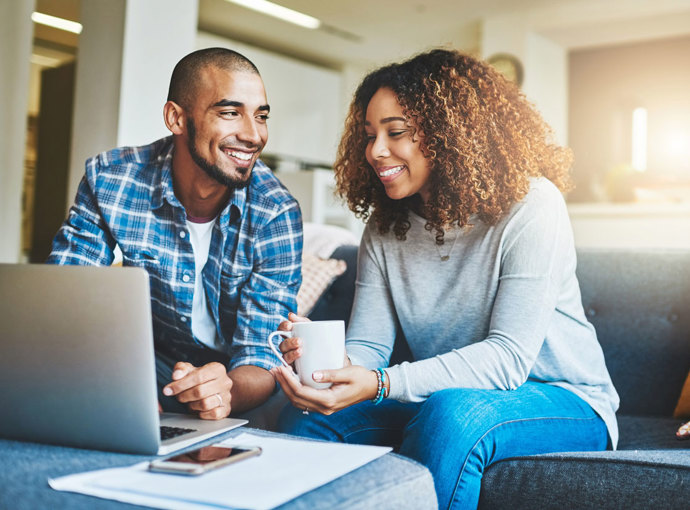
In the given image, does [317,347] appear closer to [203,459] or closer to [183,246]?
[203,459]

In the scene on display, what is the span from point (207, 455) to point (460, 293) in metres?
0.72

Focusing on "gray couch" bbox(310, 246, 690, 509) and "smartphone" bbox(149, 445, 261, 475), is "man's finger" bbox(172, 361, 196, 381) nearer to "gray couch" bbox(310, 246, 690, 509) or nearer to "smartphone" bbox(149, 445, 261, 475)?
"smartphone" bbox(149, 445, 261, 475)

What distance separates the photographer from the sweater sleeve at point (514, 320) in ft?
3.93

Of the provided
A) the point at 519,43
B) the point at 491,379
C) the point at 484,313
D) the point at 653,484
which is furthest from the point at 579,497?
the point at 519,43

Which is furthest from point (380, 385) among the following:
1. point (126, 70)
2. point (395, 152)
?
point (126, 70)

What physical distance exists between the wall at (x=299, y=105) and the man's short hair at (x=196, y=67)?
5.03 meters

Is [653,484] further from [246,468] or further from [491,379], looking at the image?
[246,468]

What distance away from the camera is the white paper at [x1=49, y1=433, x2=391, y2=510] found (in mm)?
638

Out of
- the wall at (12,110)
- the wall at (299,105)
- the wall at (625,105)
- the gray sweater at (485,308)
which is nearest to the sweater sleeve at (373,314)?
the gray sweater at (485,308)

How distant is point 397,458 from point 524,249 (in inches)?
22.8

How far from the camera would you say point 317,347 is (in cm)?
104

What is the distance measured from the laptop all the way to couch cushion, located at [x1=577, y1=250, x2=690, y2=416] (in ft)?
3.62

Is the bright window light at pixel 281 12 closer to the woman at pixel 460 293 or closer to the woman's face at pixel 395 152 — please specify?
the woman at pixel 460 293

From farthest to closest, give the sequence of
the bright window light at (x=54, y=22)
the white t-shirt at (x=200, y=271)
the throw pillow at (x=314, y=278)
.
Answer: the bright window light at (x=54, y=22) → the throw pillow at (x=314, y=278) → the white t-shirt at (x=200, y=271)
